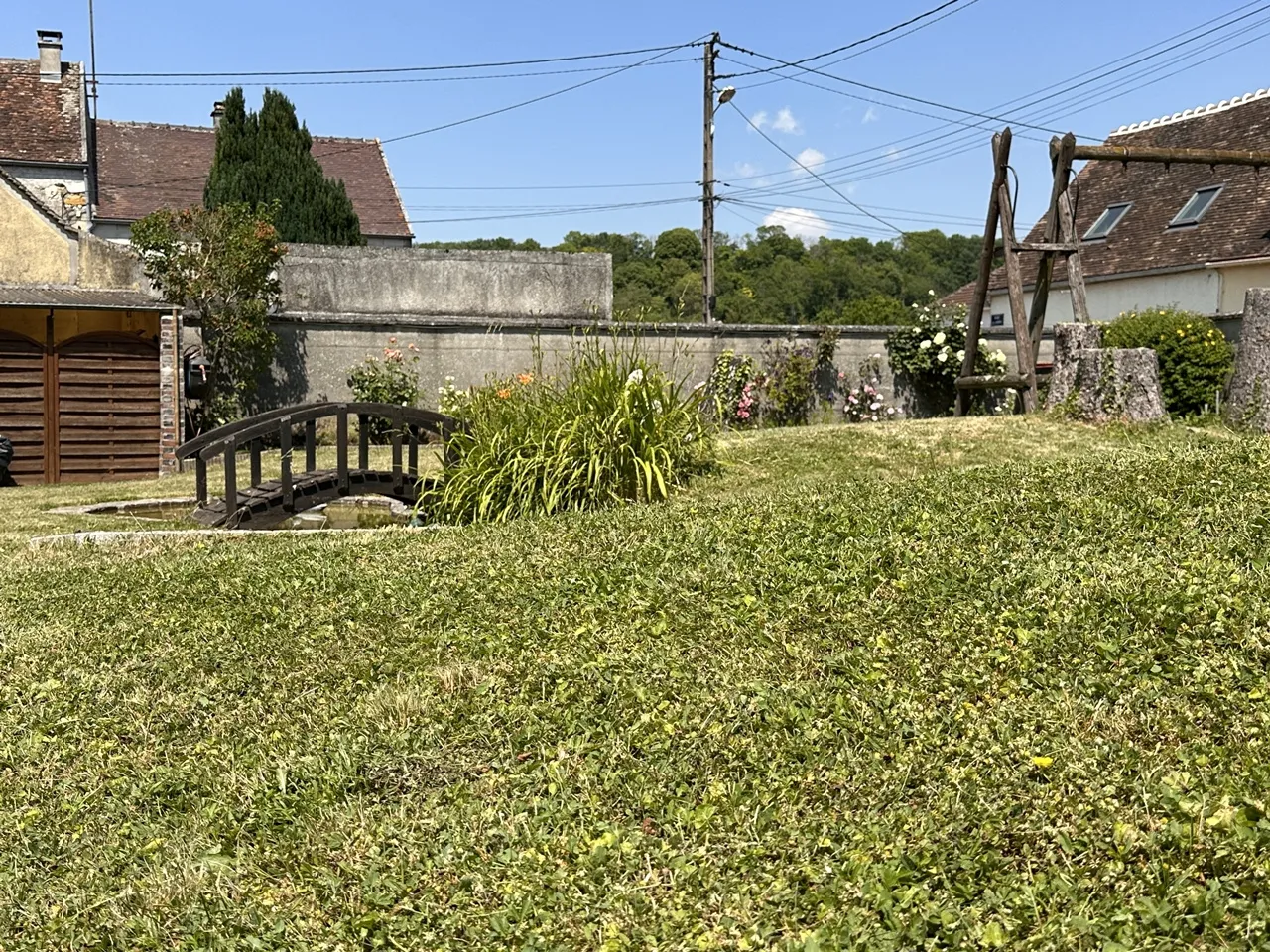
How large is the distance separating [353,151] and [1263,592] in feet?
116

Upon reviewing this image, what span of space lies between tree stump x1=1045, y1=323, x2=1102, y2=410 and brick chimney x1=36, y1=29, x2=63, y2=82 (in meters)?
23.4

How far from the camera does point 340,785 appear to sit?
14.2 feet

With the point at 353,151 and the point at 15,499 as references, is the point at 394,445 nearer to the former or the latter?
the point at 15,499

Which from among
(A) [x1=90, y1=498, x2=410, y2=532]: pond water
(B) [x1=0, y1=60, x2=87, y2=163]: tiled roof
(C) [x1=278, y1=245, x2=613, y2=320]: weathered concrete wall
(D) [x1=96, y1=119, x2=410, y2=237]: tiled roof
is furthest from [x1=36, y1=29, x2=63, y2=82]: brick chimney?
(A) [x1=90, y1=498, x2=410, y2=532]: pond water

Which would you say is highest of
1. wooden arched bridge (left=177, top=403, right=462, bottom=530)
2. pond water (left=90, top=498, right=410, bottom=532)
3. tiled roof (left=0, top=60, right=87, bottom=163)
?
tiled roof (left=0, top=60, right=87, bottom=163)

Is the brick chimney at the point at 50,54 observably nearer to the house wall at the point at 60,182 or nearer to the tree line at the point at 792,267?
the house wall at the point at 60,182

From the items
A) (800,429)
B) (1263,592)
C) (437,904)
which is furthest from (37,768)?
(800,429)

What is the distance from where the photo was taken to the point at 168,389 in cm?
1612

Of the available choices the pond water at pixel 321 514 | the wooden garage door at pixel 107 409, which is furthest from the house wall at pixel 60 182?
the pond water at pixel 321 514

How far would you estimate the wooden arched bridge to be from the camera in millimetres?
10320

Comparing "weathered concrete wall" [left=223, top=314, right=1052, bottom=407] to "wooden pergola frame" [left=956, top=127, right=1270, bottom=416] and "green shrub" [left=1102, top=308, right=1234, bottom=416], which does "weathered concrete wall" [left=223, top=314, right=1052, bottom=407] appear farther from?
"wooden pergola frame" [left=956, top=127, right=1270, bottom=416]

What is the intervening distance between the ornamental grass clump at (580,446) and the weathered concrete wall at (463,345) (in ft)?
24.0

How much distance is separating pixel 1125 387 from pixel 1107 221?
62.7 feet

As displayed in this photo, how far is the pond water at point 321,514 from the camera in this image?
11266mm
